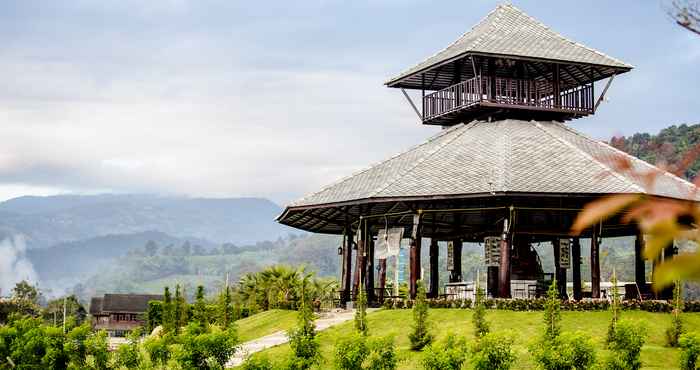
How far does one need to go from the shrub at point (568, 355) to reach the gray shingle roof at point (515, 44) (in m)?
14.6

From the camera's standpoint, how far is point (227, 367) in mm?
24422

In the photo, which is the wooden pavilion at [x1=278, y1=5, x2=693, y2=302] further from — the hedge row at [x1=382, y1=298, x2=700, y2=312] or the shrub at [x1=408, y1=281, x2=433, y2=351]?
the shrub at [x1=408, y1=281, x2=433, y2=351]

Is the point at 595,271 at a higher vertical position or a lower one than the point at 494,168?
lower

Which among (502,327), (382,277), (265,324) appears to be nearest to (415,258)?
(382,277)

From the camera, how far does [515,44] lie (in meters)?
33.3

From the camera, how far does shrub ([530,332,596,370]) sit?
18.6 meters

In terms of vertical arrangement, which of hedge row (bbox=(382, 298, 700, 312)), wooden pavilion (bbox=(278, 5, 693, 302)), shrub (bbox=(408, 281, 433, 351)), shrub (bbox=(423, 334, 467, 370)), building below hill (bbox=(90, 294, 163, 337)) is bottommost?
building below hill (bbox=(90, 294, 163, 337))

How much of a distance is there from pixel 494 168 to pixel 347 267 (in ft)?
25.1

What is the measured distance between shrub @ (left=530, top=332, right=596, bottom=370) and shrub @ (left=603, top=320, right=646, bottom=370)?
0.40m

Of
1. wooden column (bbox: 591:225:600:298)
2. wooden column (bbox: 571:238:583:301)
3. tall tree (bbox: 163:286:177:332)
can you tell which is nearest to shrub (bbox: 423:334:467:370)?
wooden column (bbox: 591:225:600:298)

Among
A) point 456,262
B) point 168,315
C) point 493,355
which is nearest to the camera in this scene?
point 493,355

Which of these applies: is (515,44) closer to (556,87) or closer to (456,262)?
(556,87)

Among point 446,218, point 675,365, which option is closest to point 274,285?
Answer: point 446,218

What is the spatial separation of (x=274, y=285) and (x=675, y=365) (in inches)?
747
